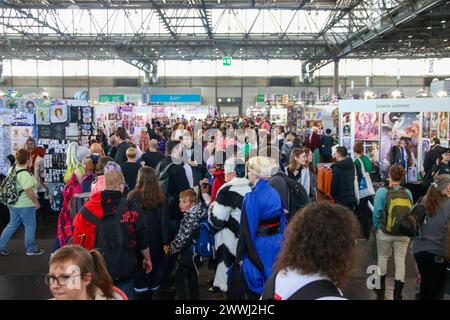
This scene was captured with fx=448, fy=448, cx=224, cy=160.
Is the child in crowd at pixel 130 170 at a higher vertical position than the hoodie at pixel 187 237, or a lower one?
higher

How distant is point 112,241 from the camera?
314cm

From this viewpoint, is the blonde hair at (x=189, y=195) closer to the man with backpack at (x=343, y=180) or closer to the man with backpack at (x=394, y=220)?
the man with backpack at (x=394, y=220)

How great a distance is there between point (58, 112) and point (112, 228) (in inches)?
256

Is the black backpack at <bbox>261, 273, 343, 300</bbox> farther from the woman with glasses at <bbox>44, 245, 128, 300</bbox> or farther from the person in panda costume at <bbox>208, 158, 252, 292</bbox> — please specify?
the person in panda costume at <bbox>208, 158, 252, 292</bbox>

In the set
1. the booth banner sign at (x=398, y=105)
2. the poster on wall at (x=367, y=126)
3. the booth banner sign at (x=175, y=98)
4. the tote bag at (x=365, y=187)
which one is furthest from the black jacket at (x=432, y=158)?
the booth banner sign at (x=175, y=98)

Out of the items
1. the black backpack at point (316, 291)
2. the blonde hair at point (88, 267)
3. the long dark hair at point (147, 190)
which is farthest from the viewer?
A: the long dark hair at point (147, 190)

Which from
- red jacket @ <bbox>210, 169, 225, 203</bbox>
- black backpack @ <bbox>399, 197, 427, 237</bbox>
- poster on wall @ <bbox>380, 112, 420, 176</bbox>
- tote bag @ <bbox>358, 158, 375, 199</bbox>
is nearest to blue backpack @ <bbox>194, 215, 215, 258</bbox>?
red jacket @ <bbox>210, 169, 225, 203</bbox>

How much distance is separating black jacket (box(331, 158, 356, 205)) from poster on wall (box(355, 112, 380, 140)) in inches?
160

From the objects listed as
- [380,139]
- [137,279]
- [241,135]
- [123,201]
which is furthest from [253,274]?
[380,139]

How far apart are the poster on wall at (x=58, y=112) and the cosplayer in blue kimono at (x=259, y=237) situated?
6775 millimetres

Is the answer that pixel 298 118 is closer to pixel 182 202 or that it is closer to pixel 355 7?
pixel 355 7

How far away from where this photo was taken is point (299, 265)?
179cm

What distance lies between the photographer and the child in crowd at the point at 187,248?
4.15 metres

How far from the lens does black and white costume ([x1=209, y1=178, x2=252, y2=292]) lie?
12.1ft
